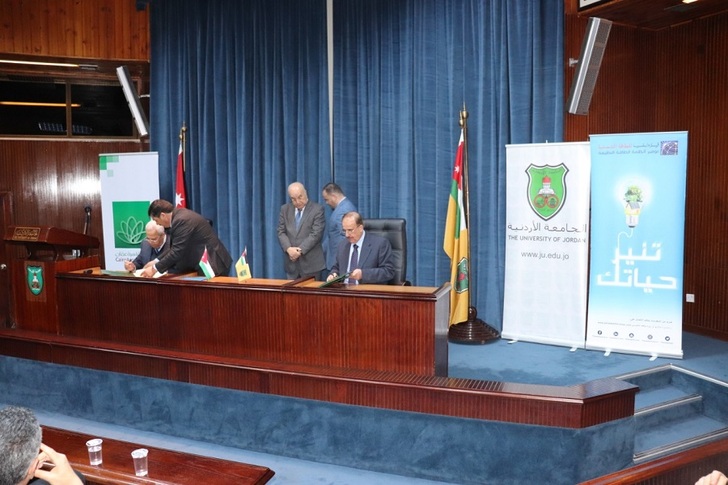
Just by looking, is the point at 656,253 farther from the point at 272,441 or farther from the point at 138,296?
the point at 138,296

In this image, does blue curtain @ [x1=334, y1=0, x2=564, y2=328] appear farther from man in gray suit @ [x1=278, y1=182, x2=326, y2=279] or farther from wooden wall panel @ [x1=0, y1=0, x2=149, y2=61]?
wooden wall panel @ [x1=0, y1=0, x2=149, y2=61]

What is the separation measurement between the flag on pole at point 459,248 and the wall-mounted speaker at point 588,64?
94cm

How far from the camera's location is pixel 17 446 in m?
1.44

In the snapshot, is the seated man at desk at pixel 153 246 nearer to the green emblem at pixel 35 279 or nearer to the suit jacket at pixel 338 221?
the green emblem at pixel 35 279

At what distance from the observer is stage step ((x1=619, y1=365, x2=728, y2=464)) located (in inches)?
142

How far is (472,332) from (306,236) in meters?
1.59

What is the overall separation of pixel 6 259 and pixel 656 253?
628 centimetres

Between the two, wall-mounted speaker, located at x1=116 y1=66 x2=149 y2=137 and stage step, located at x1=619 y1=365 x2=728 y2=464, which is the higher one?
wall-mounted speaker, located at x1=116 y1=66 x2=149 y2=137

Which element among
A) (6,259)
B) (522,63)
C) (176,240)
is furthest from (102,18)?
(522,63)

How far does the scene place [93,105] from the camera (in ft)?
23.4

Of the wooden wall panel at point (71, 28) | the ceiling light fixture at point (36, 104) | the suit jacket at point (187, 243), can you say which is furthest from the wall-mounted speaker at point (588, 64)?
the ceiling light fixture at point (36, 104)

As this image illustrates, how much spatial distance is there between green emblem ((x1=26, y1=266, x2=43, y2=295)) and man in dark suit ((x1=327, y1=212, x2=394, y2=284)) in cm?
206

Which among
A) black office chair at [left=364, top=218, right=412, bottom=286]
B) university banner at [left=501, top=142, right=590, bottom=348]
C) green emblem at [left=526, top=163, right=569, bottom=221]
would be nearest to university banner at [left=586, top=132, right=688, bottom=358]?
university banner at [left=501, top=142, right=590, bottom=348]

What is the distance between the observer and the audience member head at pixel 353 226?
4199 millimetres
